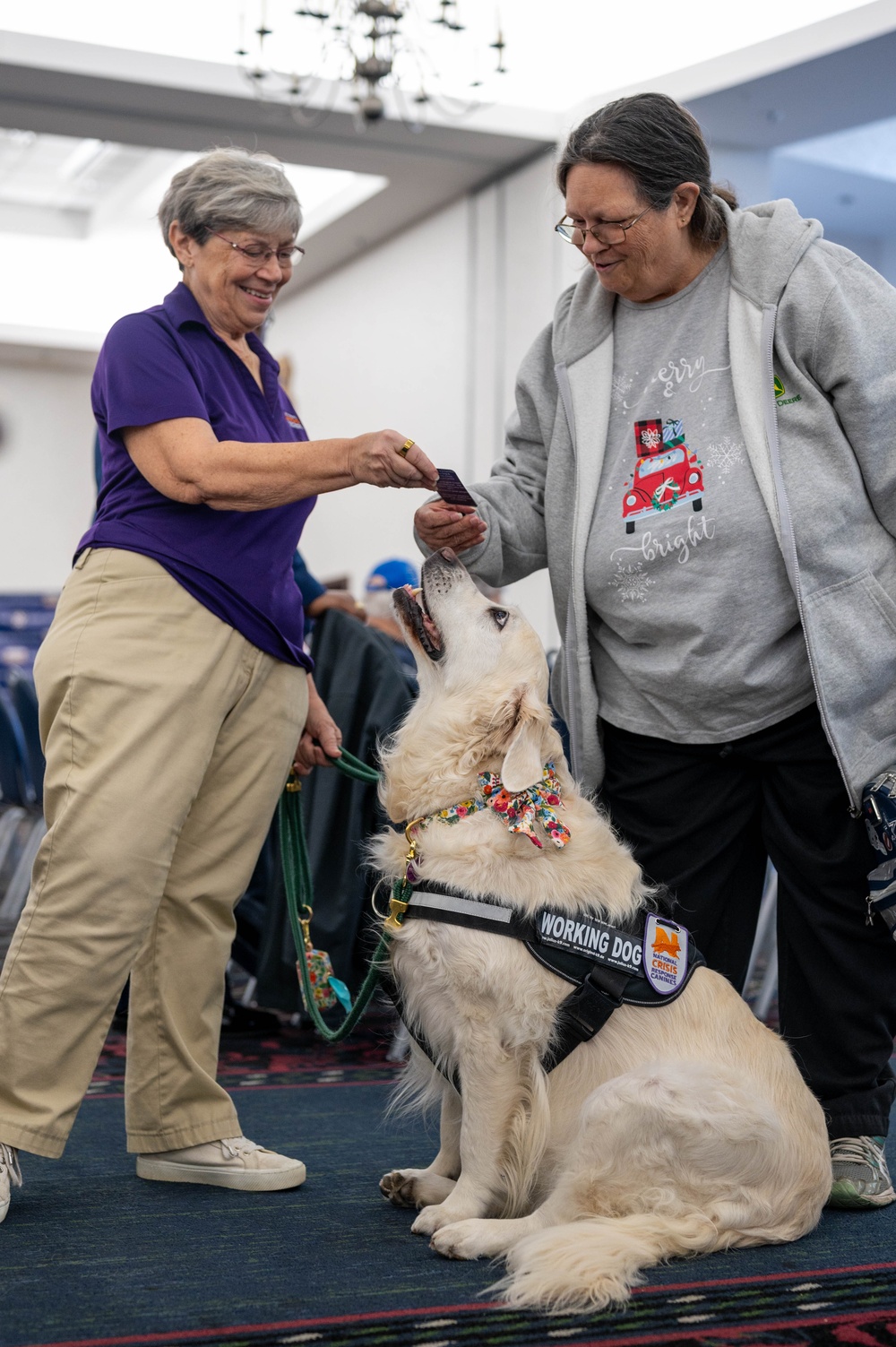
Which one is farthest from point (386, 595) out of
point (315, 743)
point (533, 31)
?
point (533, 31)

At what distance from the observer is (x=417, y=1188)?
2055 mm

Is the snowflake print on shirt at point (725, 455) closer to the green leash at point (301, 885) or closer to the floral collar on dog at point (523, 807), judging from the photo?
the floral collar on dog at point (523, 807)

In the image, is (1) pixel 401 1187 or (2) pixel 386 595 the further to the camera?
(2) pixel 386 595

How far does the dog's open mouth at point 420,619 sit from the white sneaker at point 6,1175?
40.4 inches

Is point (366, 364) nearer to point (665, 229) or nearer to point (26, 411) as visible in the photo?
point (26, 411)

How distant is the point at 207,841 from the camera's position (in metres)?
2.14

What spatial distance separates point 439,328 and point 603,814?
6.79 metres

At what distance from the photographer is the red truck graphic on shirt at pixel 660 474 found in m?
2.12

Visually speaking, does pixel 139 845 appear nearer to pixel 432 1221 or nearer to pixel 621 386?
pixel 432 1221

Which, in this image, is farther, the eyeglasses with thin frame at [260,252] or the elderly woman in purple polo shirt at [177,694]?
the eyeglasses with thin frame at [260,252]

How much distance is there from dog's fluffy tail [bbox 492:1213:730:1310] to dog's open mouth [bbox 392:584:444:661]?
0.94 meters

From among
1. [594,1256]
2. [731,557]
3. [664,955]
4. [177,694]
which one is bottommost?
[594,1256]

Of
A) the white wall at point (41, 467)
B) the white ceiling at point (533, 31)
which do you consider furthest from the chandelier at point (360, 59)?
the white wall at point (41, 467)

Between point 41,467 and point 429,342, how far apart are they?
5453mm
